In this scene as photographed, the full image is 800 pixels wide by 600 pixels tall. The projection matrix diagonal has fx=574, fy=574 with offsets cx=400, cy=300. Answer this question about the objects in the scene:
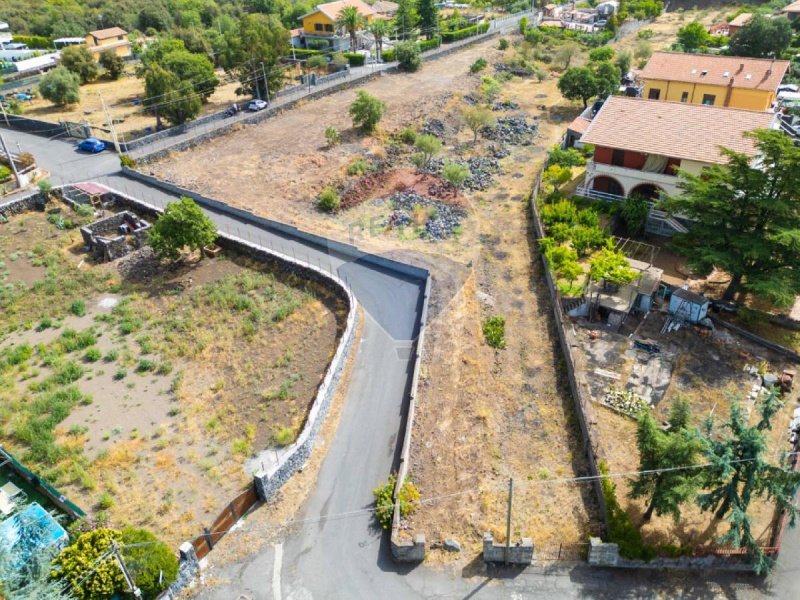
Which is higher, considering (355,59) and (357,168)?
(355,59)

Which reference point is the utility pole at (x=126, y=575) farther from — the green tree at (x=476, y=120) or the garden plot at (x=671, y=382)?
the green tree at (x=476, y=120)

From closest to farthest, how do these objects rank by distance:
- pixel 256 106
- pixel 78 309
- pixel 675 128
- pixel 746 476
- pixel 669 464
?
1. pixel 746 476
2. pixel 669 464
3. pixel 78 309
4. pixel 675 128
5. pixel 256 106

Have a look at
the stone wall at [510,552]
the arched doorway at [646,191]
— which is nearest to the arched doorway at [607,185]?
the arched doorway at [646,191]

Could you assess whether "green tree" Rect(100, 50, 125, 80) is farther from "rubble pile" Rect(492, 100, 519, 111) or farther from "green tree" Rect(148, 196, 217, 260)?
"green tree" Rect(148, 196, 217, 260)

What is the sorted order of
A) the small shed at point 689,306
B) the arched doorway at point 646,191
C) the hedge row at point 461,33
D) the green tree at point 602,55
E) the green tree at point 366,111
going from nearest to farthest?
1. the small shed at point 689,306
2. the arched doorway at point 646,191
3. the green tree at point 366,111
4. the green tree at point 602,55
5. the hedge row at point 461,33

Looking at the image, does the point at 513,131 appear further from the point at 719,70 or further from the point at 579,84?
the point at 719,70

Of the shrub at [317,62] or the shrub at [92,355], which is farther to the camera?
the shrub at [317,62]

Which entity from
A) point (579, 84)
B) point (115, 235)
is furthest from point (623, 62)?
point (115, 235)
